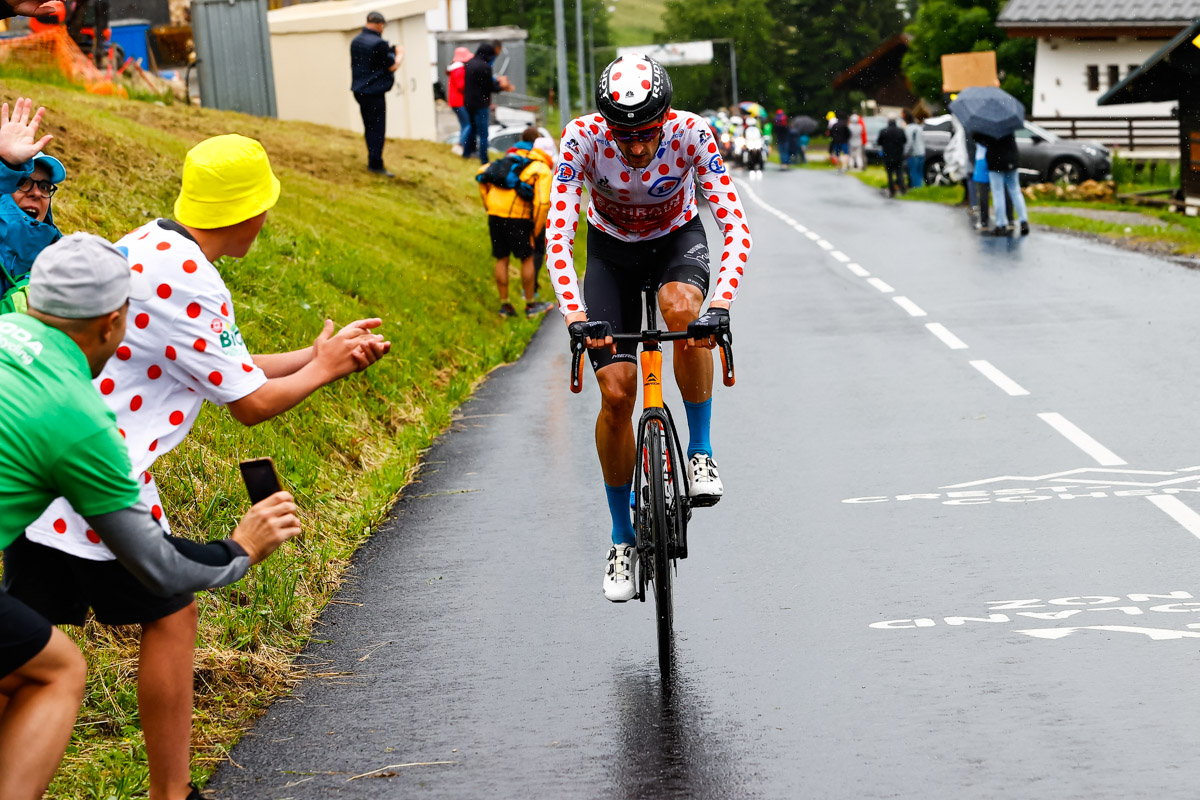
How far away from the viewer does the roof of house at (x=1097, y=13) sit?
167ft

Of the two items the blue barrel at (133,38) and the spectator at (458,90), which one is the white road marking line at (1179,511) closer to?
the spectator at (458,90)

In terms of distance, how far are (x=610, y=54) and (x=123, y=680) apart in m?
132

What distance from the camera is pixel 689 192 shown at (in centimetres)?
A: 638

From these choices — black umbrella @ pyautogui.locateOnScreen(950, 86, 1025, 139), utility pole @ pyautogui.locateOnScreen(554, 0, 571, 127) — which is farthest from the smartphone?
utility pole @ pyautogui.locateOnScreen(554, 0, 571, 127)

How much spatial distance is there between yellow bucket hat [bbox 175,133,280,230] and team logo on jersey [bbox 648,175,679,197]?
7.09ft

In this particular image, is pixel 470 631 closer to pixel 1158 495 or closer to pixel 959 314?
pixel 1158 495

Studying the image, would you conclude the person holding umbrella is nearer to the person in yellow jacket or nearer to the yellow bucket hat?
the person in yellow jacket

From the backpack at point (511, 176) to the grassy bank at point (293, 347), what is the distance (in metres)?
1.18

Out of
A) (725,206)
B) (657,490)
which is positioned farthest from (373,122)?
(657,490)

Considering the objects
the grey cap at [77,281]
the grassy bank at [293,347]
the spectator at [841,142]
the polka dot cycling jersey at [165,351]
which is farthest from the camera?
the spectator at [841,142]

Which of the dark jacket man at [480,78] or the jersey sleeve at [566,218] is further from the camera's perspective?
the dark jacket man at [480,78]

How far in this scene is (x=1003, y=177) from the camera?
23.4 m

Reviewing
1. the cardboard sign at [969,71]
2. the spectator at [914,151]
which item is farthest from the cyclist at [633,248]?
the spectator at [914,151]

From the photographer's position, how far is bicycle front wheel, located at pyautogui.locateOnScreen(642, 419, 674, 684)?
5.31m
